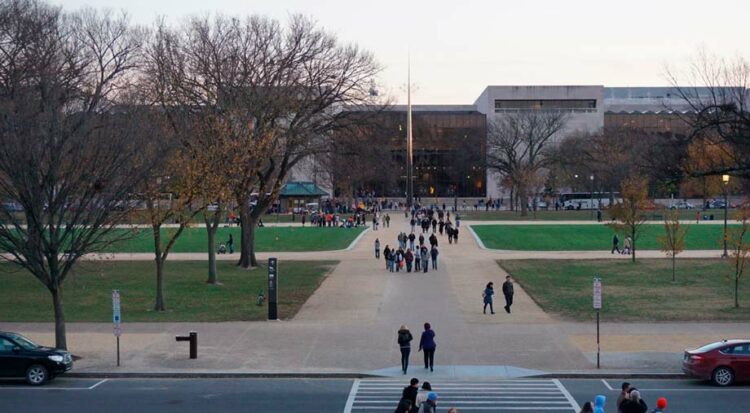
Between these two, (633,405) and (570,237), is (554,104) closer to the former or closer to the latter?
(570,237)

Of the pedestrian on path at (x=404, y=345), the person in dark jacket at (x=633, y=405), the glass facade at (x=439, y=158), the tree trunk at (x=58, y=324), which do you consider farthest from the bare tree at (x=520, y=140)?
the person in dark jacket at (x=633, y=405)

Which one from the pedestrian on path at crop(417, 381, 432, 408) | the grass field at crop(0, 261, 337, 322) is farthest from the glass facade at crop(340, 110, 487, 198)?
the pedestrian on path at crop(417, 381, 432, 408)

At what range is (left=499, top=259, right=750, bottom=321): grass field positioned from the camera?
3170 cm

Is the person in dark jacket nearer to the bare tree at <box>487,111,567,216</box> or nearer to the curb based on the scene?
the curb

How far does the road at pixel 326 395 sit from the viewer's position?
1872cm

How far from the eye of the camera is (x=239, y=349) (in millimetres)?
25484

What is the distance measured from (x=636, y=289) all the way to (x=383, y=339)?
51.0 ft

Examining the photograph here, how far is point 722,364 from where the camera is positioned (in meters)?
20.6

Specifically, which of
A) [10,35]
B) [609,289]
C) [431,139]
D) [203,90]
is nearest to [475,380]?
[609,289]

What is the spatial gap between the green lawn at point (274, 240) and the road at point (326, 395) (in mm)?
33899

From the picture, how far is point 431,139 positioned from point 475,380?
128180 mm

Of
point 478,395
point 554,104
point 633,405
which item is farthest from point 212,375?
point 554,104

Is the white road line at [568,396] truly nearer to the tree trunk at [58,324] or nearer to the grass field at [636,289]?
the grass field at [636,289]

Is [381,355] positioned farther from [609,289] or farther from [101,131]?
[609,289]
